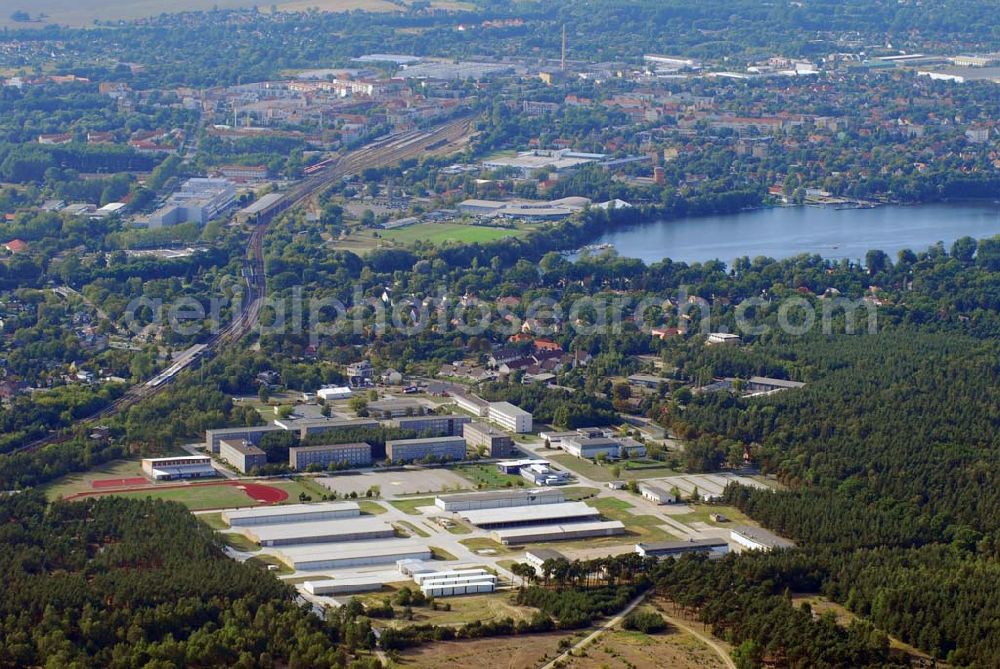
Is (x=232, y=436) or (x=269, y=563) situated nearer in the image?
(x=269, y=563)

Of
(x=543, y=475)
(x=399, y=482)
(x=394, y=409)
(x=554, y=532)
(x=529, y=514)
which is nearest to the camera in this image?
(x=554, y=532)

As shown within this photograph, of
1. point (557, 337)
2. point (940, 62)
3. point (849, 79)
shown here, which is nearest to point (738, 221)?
point (557, 337)

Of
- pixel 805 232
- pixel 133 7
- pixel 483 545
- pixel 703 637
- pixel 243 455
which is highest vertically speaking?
pixel 133 7

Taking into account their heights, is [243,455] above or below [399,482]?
above

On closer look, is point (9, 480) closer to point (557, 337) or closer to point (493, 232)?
point (557, 337)

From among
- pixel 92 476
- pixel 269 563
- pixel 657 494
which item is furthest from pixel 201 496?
pixel 657 494

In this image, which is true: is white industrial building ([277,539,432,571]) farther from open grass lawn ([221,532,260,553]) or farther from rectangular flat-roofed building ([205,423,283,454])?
rectangular flat-roofed building ([205,423,283,454])

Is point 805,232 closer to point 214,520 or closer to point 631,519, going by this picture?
point 631,519

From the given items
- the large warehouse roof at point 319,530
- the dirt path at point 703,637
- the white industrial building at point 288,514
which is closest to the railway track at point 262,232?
the white industrial building at point 288,514
